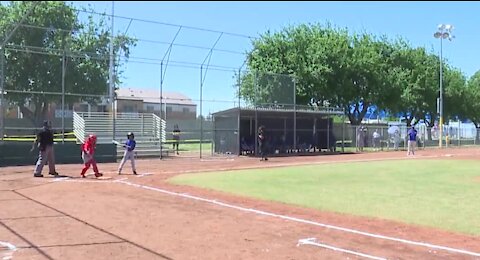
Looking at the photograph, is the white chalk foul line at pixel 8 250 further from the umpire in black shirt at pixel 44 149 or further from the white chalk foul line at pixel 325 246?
the umpire in black shirt at pixel 44 149

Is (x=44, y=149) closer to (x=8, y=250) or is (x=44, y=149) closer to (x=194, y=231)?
(x=194, y=231)

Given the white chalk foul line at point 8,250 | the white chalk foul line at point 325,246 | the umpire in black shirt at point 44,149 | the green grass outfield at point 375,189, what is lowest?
the white chalk foul line at point 325,246

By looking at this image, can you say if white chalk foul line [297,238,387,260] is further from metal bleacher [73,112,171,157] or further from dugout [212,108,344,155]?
dugout [212,108,344,155]

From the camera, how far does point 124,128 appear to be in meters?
32.7

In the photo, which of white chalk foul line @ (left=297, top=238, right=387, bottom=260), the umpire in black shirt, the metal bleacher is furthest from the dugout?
white chalk foul line @ (left=297, top=238, right=387, bottom=260)

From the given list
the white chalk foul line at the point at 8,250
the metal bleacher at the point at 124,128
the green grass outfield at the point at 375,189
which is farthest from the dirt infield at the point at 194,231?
the metal bleacher at the point at 124,128

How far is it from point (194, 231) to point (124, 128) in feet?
81.0

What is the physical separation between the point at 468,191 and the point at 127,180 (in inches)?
396

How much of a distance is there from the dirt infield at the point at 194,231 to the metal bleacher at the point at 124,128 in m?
16.8

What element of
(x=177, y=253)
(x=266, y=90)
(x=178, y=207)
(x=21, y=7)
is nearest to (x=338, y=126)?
(x=266, y=90)

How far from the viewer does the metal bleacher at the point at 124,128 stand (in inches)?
1196

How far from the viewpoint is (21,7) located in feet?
133

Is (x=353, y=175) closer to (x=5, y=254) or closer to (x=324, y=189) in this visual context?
(x=324, y=189)

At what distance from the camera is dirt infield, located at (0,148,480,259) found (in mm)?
7426
